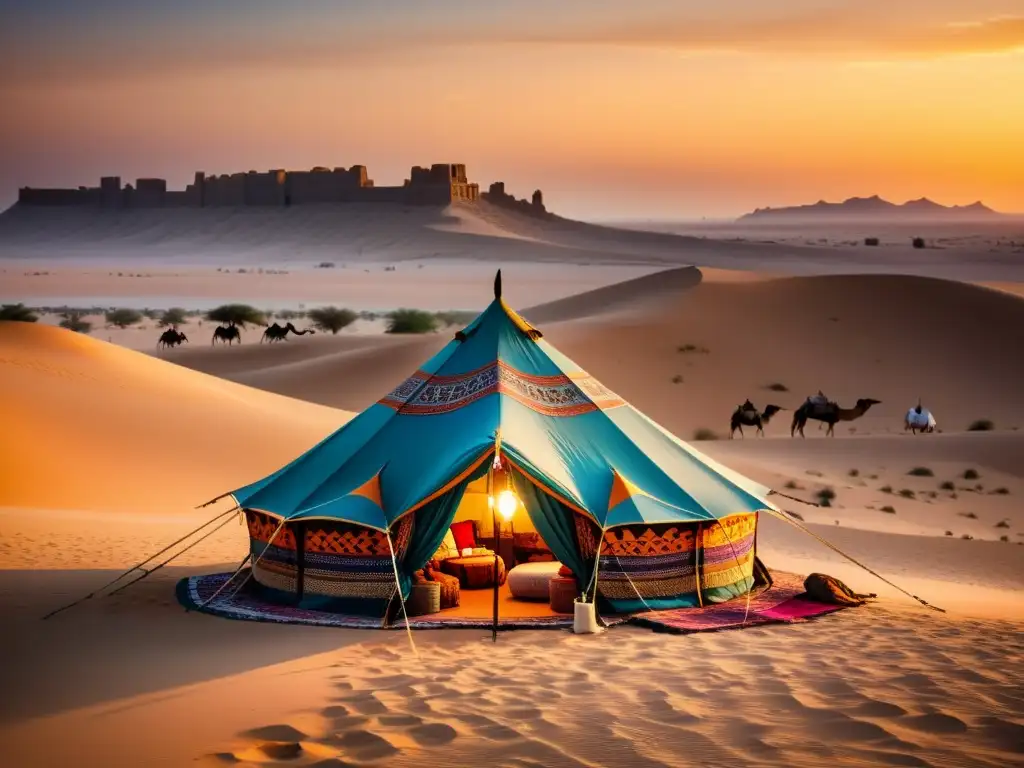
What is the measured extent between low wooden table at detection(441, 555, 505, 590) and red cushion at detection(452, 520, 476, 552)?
3.44 ft

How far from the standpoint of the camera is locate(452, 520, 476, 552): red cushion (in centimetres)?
1689

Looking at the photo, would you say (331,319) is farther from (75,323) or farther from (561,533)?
(561,533)

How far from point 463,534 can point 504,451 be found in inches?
129

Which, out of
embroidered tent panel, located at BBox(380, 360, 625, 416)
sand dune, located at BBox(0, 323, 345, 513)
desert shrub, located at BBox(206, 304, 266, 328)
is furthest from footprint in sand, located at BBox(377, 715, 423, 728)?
desert shrub, located at BBox(206, 304, 266, 328)

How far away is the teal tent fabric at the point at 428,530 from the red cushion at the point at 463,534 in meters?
2.75

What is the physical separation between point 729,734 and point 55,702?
5.13 m

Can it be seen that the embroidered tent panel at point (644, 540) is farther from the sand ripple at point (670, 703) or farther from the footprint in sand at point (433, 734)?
the footprint in sand at point (433, 734)

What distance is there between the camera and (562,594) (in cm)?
1439

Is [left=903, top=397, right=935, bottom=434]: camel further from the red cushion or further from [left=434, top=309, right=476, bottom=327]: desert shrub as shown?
[left=434, top=309, right=476, bottom=327]: desert shrub

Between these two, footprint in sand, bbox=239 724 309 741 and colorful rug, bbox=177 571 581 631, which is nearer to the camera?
footprint in sand, bbox=239 724 309 741

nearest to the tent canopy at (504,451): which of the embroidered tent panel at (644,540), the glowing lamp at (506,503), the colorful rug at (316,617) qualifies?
the embroidered tent panel at (644,540)

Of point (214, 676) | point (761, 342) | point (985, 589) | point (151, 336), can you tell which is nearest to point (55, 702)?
point (214, 676)

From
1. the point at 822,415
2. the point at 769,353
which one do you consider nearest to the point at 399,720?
the point at 822,415

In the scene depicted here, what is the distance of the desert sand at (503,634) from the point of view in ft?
32.9
